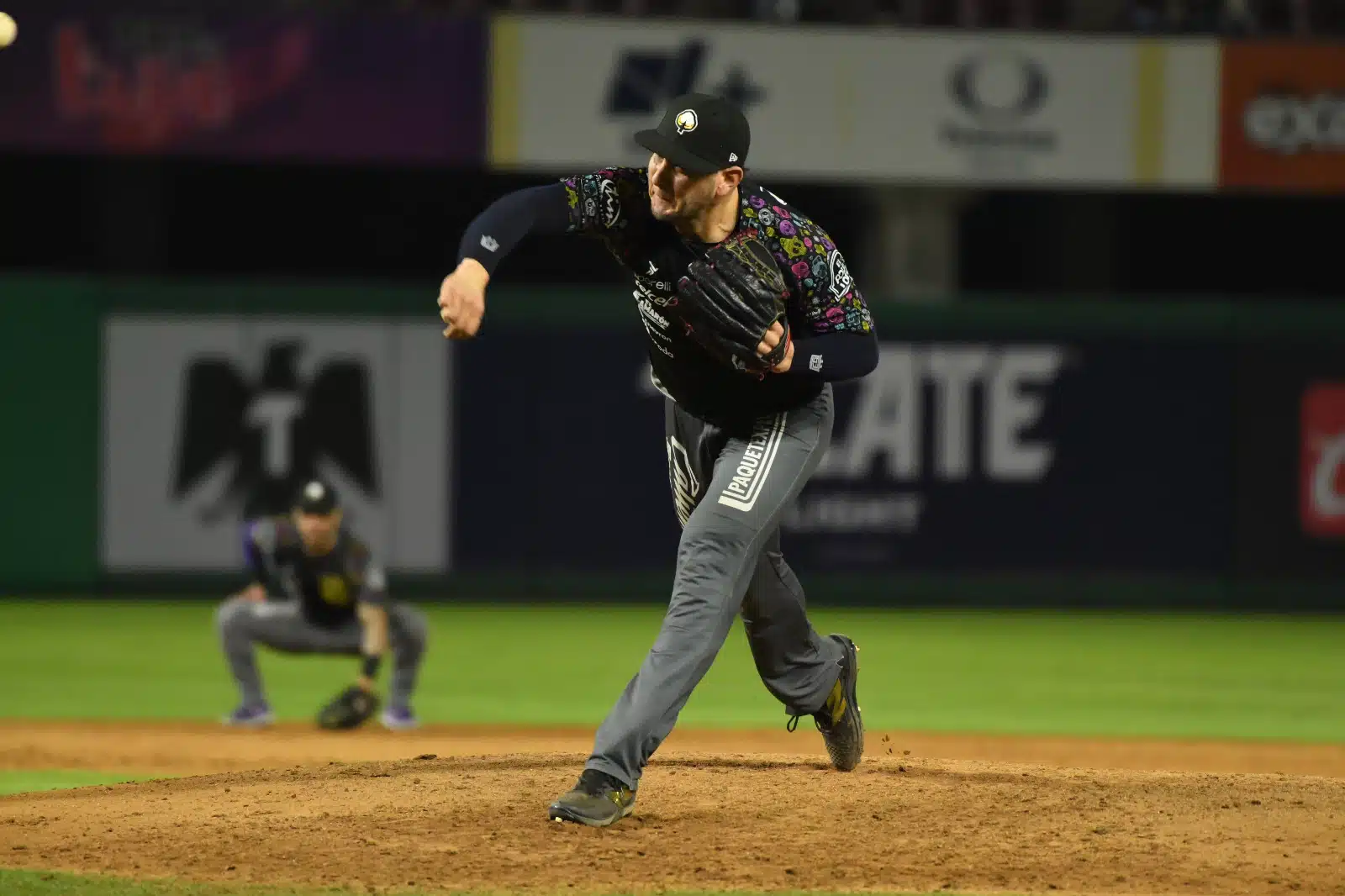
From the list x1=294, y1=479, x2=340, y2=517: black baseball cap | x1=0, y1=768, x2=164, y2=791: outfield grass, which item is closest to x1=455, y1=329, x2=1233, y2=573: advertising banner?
x1=294, y1=479, x2=340, y2=517: black baseball cap

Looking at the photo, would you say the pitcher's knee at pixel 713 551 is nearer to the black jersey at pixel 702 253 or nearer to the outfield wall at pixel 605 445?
the black jersey at pixel 702 253

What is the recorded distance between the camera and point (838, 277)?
16.8 ft

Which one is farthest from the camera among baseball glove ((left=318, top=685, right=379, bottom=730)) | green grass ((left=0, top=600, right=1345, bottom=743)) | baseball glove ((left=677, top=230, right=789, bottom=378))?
green grass ((left=0, top=600, right=1345, bottom=743))

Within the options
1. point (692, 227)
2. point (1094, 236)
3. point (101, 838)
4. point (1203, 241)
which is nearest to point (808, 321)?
point (692, 227)

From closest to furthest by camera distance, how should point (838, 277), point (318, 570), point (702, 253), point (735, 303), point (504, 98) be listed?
point (735, 303)
point (702, 253)
point (838, 277)
point (318, 570)
point (504, 98)

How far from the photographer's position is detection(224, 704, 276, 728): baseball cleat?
9.52 m

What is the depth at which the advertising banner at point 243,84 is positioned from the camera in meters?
14.9

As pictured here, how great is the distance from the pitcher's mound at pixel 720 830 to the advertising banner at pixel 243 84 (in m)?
10.1

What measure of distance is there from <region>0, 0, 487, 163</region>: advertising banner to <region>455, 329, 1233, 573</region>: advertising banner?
1861mm

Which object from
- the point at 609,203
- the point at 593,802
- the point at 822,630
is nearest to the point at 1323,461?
the point at 822,630

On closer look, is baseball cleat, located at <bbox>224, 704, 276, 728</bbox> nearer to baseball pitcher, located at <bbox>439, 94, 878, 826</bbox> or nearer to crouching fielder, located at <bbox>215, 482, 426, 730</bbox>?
crouching fielder, located at <bbox>215, 482, 426, 730</bbox>

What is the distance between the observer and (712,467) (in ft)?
17.5

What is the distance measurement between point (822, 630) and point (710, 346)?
8857 mm

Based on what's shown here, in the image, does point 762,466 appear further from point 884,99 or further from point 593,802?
point 884,99
